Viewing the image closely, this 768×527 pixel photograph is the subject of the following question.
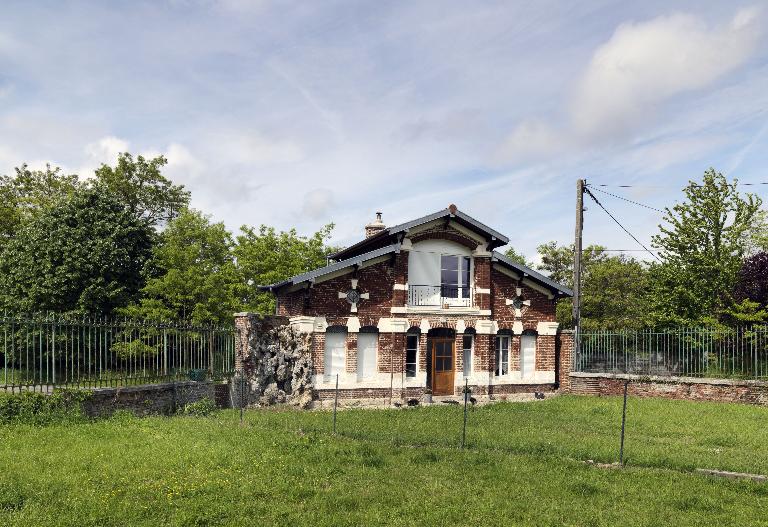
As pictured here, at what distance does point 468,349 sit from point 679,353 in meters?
8.28

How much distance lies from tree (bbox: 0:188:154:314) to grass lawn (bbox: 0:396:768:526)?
14.7 metres

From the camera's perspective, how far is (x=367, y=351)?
21219 millimetres

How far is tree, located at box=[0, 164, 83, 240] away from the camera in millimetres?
33406

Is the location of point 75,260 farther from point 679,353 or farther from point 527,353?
point 679,353

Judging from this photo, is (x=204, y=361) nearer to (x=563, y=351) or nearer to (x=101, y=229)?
(x=101, y=229)

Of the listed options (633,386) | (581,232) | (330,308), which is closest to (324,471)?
(330,308)

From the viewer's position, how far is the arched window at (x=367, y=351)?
21.1 metres

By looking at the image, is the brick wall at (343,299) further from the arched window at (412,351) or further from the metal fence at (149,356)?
the metal fence at (149,356)

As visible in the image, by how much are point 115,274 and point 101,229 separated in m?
2.19

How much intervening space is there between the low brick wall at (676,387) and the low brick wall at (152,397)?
14.4m

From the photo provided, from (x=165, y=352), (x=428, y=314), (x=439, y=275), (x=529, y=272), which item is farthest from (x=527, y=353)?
(x=165, y=352)

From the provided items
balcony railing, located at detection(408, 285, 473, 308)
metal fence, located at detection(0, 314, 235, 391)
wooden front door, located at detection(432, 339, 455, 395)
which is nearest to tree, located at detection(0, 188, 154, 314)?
metal fence, located at detection(0, 314, 235, 391)

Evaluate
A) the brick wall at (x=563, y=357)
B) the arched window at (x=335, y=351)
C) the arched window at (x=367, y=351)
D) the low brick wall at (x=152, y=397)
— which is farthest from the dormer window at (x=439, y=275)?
the low brick wall at (x=152, y=397)

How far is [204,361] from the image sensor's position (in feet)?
59.2
